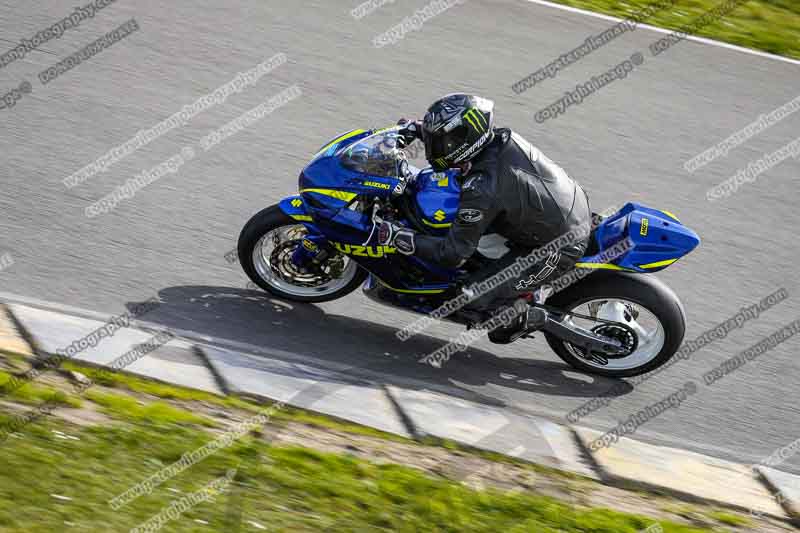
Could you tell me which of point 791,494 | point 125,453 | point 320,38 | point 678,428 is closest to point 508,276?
point 678,428

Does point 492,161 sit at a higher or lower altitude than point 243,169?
higher

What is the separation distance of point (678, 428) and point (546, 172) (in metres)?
1.96

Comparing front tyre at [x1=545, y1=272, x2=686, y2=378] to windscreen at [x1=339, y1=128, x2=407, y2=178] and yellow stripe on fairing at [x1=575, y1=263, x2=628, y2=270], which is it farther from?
windscreen at [x1=339, y1=128, x2=407, y2=178]

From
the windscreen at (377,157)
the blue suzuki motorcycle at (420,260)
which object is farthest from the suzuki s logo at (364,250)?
the windscreen at (377,157)

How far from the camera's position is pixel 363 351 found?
680 centimetres

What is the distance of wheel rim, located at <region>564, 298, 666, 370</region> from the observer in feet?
22.3

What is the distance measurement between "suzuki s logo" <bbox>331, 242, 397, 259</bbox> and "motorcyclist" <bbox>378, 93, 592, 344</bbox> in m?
0.09

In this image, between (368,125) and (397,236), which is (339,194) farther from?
(368,125)

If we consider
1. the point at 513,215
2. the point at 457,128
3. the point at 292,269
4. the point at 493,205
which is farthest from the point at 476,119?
the point at 292,269

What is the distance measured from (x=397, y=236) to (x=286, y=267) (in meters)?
1.04

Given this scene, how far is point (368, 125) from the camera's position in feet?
30.6

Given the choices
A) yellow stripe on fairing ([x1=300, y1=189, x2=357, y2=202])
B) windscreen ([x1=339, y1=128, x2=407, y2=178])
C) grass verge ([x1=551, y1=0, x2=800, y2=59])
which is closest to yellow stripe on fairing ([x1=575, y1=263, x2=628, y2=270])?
windscreen ([x1=339, y1=128, x2=407, y2=178])

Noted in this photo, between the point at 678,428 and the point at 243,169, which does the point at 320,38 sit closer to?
the point at 243,169

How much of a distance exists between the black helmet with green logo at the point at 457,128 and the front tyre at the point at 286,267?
50.6 inches
